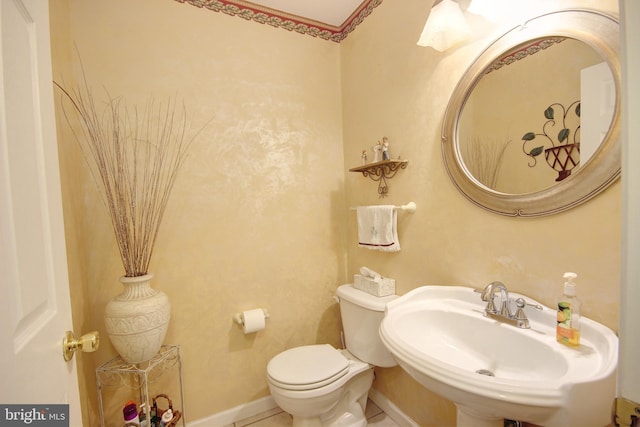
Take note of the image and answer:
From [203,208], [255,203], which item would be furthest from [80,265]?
[255,203]

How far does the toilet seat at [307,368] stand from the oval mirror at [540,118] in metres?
1.07

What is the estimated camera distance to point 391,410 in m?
1.67

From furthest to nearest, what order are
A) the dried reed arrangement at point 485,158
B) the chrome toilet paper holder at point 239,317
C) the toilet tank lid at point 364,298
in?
1. the chrome toilet paper holder at point 239,317
2. the toilet tank lid at point 364,298
3. the dried reed arrangement at point 485,158

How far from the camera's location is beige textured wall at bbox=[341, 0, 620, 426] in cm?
86

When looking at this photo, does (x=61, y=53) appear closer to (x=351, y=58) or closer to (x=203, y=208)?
(x=203, y=208)

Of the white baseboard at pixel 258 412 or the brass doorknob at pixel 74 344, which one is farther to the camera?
the white baseboard at pixel 258 412

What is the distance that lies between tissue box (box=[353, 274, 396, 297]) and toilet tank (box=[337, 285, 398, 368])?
0.02 meters

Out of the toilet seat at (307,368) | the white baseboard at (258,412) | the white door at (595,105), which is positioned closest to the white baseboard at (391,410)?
the white baseboard at (258,412)

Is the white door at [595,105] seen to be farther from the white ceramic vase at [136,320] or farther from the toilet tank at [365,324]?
the white ceramic vase at [136,320]

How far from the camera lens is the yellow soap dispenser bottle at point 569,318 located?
0.81 m

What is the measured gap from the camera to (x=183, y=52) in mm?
1562

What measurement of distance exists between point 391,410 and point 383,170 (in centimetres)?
145

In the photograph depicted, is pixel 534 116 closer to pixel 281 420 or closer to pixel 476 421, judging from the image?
pixel 476 421

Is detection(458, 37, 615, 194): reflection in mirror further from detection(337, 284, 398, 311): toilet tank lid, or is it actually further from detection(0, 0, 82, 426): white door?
detection(0, 0, 82, 426): white door
